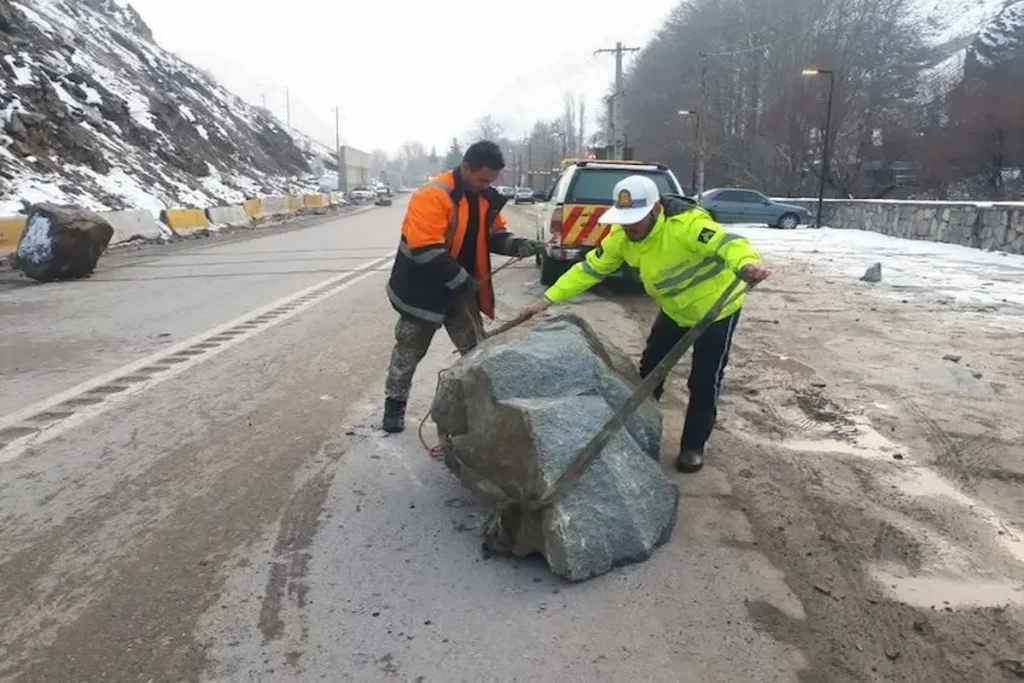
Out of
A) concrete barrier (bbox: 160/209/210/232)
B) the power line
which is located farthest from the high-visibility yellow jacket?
the power line

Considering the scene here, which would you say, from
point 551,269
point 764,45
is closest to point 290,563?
point 551,269

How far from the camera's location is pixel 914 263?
15.7m

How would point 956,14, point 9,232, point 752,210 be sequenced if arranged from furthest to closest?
point 956,14 < point 752,210 < point 9,232

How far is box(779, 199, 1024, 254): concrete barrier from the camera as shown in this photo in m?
17.2

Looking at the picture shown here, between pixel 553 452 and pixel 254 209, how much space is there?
30253 mm

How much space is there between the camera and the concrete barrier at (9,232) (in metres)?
14.9

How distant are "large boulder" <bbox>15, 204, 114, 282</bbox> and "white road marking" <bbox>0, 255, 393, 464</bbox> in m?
4.23

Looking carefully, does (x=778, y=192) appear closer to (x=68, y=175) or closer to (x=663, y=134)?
(x=663, y=134)

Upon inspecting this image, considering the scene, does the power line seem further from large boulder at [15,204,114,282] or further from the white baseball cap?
the white baseball cap

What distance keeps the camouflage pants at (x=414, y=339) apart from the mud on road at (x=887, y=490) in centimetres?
154

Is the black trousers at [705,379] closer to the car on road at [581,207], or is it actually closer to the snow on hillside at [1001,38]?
the car on road at [581,207]

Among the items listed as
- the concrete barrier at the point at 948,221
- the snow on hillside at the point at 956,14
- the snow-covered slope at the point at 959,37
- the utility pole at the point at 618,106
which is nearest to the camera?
the concrete barrier at the point at 948,221

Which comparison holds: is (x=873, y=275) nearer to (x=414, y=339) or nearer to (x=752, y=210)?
(x=414, y=339)

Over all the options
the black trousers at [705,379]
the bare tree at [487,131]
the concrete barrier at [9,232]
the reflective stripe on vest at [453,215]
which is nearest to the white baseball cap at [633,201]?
the black trousers at [705,379]
